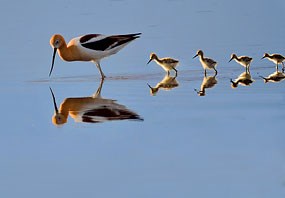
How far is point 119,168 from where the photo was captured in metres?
7.54

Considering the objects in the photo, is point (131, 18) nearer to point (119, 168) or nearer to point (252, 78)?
point (252, 78)

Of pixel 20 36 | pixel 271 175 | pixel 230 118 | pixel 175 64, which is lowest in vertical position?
pixel 271 175

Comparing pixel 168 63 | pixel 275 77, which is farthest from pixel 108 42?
pixel 275 77

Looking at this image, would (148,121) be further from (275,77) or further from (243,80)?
(275,77)

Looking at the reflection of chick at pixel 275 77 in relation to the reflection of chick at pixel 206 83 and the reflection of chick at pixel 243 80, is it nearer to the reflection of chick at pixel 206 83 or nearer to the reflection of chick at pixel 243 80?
the reflection of chick at pixel 243 80

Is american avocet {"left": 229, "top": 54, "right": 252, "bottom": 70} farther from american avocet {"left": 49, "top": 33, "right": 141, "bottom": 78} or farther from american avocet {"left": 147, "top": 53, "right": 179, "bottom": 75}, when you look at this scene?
american avocet {"left": 49, "top": 33, "right": 141, "bottom": 78}

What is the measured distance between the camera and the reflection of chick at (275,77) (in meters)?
12.4

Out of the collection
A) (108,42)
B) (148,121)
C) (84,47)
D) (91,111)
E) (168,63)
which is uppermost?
(108,42)

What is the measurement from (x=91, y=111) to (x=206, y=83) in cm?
266

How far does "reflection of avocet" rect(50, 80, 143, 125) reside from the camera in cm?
985

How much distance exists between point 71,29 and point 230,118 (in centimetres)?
922

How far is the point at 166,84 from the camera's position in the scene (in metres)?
12.5

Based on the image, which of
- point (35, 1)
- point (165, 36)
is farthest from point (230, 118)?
point (35, 1)

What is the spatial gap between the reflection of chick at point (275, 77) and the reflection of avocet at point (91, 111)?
8.82 feet
